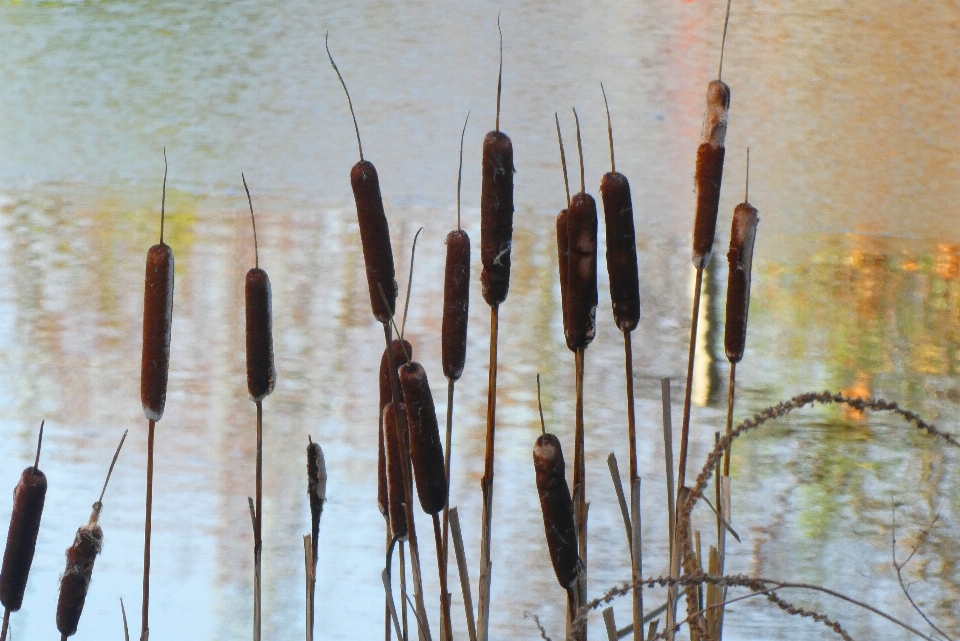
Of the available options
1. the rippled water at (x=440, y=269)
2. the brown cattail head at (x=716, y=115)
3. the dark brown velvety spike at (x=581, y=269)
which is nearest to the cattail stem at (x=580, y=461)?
the dark brown velvety spike at (x=581, y=269)

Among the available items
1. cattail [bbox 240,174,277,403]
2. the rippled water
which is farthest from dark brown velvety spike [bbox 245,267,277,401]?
the rippled water

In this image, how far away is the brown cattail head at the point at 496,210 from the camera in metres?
0.53

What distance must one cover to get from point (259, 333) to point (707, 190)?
0.22 metres

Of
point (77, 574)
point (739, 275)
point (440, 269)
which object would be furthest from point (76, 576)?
point (440, 269)

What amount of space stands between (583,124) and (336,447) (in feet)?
4.92

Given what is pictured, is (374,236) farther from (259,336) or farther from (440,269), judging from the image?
(440,269)

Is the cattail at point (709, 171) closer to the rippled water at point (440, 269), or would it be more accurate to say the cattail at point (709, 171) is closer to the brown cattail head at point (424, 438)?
the brown cattail head at point (424, 438)

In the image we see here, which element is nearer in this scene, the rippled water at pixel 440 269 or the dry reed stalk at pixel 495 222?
the dry reed stalk at pixel 495 222

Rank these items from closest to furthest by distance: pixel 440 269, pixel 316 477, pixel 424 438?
pixel 424 438 → pixel 316 477 → pixel 440 269

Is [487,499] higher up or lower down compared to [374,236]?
lower down

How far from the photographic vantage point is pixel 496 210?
539 mm

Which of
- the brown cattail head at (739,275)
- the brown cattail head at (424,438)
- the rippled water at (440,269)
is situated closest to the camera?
A: the brown cattail head at (424,438)

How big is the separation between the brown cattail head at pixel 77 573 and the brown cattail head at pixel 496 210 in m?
0.21

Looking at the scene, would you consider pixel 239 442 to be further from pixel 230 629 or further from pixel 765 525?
pixel 765 525
